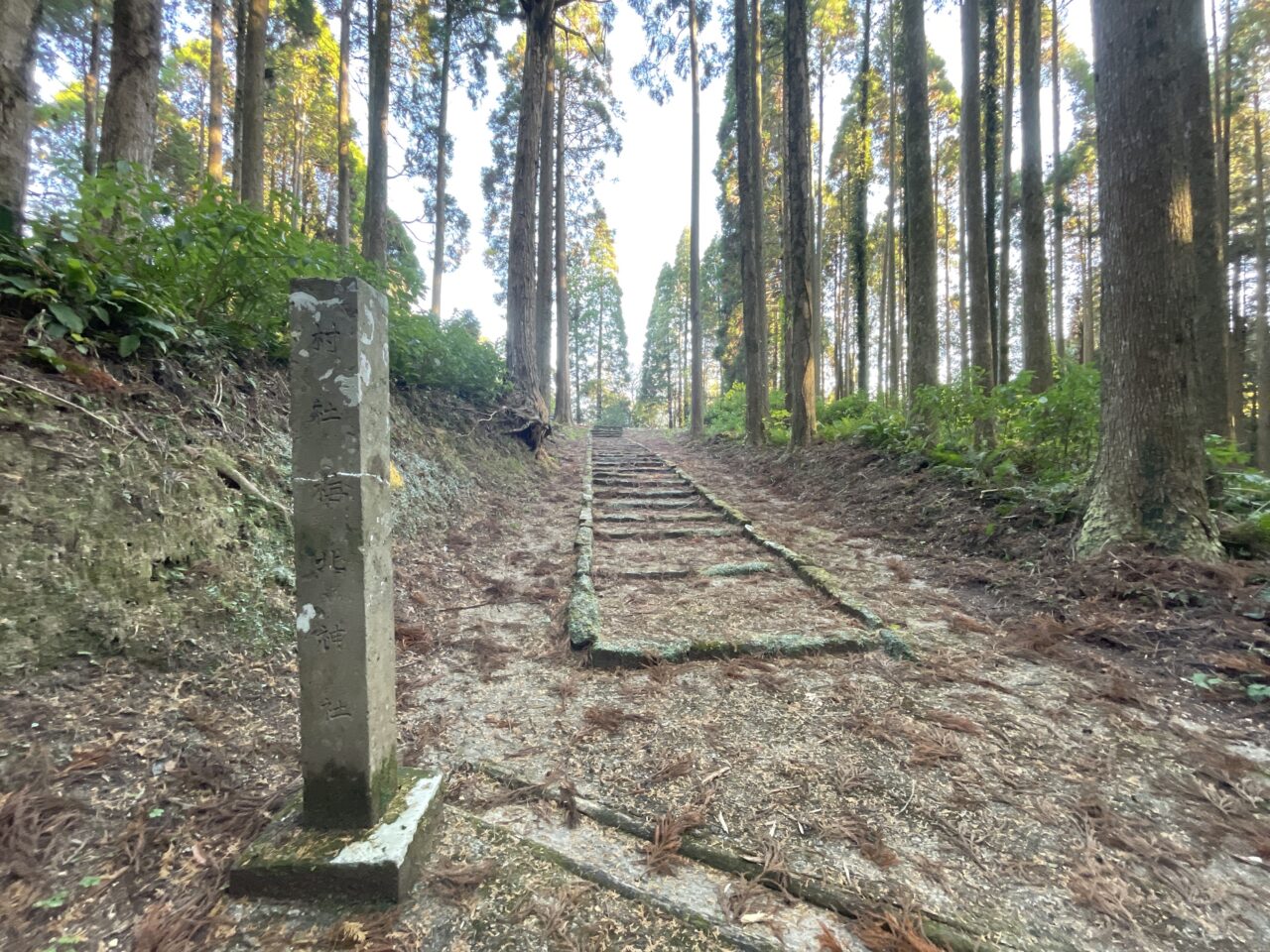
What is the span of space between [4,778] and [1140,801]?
338 cm

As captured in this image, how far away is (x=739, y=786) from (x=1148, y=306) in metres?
4.12

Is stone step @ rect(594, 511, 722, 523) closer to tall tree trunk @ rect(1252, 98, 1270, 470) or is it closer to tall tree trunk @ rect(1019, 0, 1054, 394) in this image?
tall tree trunk @ rect(1019, 0, 1054, 394)

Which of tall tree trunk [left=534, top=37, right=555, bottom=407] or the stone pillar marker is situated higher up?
tall tree trunk [left=534, top=37, right=555, bottom=407]

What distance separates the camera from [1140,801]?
5.71 ft

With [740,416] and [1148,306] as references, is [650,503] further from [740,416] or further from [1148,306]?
[740,416]

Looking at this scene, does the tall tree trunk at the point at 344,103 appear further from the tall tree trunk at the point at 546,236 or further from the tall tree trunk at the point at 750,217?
the tall tree trunk at the point at 750,217

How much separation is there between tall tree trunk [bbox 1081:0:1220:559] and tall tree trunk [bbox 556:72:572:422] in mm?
16177

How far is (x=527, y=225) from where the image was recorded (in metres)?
9.17

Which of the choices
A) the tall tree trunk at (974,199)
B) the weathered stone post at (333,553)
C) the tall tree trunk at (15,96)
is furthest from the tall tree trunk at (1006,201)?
the tall tree trunk at (15,96)

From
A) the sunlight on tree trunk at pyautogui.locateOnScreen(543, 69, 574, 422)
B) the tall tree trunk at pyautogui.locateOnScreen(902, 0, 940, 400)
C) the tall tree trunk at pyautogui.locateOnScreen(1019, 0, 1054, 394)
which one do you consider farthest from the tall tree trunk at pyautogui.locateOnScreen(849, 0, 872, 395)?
the sunlight on tree trunk at pyautogui.locateOnScreen(543, 69, 574, 422)

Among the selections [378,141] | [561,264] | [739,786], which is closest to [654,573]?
[739,786]

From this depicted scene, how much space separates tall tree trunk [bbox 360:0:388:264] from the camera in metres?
9.14

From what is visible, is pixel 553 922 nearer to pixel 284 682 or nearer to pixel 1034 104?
pixel 284 682

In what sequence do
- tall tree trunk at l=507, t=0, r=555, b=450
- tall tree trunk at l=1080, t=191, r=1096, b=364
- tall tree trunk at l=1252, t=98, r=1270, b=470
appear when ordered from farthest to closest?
1. tall tree trunk at l=1080, t=191, r=1096, b=364
2. tall tree trunk at l=1252, t=98, r=1270, b=470
3. tall tree trunk at l=507, t=0, r=555, b=450
